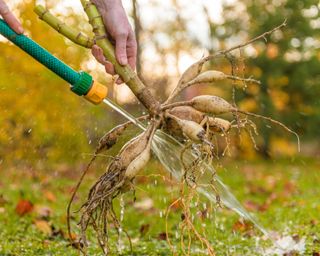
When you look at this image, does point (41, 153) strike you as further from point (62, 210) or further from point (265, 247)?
point (265, 247)

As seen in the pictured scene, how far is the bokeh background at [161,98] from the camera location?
4668 millimetres

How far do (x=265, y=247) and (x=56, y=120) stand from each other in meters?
4.71

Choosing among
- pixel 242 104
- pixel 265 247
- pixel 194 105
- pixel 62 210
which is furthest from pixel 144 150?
pixel 242 104

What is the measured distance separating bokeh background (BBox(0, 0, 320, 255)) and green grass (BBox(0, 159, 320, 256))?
0.05 feet

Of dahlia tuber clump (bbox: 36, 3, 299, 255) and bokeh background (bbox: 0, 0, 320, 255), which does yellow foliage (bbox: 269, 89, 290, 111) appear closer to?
bokeh background (bbox: 0, 0, 320, 255)

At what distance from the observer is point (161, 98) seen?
9117mm

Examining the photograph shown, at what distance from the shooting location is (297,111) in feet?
41.7

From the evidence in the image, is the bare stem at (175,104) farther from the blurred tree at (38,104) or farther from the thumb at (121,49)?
the blurred tree at (38,104)

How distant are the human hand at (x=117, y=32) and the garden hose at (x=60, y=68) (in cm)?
20

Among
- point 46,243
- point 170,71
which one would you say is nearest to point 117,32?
point 46,243

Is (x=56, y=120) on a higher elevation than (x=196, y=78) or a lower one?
higher

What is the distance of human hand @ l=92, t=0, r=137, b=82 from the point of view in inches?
125

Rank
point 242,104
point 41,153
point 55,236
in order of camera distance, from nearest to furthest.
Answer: point 55,236 → point 41,153 → point 242,104

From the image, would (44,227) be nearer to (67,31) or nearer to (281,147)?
(67,31)
